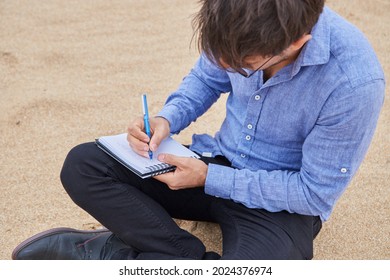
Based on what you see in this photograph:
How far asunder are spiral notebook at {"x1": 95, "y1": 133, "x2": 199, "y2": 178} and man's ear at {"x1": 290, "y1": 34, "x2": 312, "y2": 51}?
0.57 metres

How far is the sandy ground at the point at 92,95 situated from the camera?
7.21 feet

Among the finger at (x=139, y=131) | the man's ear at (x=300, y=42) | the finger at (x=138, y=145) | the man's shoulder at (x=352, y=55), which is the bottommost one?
the finger at (x=138, y=145)

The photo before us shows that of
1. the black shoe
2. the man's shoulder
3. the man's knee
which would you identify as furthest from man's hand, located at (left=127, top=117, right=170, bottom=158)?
the man's shoulder

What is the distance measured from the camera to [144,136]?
5.87ft

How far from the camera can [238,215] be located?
1.73 meters

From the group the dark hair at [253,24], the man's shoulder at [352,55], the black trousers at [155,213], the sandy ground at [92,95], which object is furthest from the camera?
the sandy ground at [92,95]

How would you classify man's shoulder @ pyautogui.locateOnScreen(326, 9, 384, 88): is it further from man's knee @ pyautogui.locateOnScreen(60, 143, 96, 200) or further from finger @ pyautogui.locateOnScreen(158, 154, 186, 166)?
man's knee @ pyautogui.locateOnScreen(60, 143, 96, 200)

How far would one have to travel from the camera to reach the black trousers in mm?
1685

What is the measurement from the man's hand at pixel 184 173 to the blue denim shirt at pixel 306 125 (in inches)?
1.4

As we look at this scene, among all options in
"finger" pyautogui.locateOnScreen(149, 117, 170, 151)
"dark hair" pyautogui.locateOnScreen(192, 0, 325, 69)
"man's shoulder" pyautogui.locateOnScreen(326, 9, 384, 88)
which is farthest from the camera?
"finger" pyautogui.locateOnScreen(149, 117, 170, 151)

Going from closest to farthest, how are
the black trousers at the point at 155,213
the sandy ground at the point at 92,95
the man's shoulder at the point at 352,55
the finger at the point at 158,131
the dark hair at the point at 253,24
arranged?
the dark hair at the point at 253,24
the man's shoulder at the point at 352,55
the black trousers at the point at 155,213
the finger at the point at 158,131
the sandy ground at the point at 92,95

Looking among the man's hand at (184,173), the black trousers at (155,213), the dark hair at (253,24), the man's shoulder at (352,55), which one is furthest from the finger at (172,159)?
the man's shoulder at (352,55)

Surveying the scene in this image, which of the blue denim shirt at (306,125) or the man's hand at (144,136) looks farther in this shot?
the man's hand at (144,136)

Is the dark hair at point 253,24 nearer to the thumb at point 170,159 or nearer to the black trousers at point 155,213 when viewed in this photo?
the thumb at point 170,159
